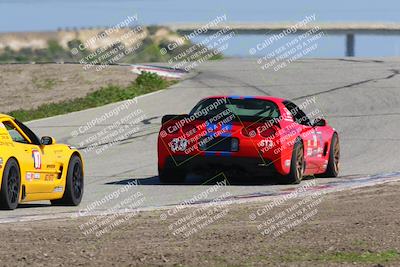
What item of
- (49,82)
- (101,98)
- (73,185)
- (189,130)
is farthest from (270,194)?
(49,82)

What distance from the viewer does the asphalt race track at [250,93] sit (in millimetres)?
15195

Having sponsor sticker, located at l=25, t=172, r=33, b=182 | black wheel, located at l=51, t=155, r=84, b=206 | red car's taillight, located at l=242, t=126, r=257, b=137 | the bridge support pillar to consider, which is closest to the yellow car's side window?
sponsor sticker, located at l=25, t=172, r=33, b=182

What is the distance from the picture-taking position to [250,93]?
100 ft

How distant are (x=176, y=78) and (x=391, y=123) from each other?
10278mm

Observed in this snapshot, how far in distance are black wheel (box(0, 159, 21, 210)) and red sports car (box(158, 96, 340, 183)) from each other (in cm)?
390

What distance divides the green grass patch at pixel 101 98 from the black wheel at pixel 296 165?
12638mm

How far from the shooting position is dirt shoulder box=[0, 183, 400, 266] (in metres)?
8.12

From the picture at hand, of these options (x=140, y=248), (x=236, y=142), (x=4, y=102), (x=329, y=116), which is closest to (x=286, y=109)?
(x=236, y=142)

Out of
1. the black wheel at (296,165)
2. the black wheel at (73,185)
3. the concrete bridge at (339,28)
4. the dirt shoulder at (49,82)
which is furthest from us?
the concrete bridge at (339,28)

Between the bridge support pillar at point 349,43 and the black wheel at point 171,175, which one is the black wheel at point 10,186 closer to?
the black wheel at point 171,175

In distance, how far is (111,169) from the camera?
18.6m

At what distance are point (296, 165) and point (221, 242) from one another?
672cm

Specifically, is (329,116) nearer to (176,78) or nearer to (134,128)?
(134,128)

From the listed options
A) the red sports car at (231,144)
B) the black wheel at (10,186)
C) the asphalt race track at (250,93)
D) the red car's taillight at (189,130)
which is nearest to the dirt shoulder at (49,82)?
the asphalt race track at (250,93)
